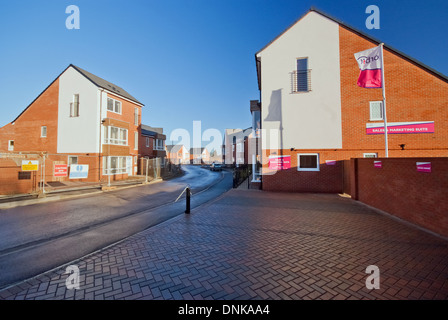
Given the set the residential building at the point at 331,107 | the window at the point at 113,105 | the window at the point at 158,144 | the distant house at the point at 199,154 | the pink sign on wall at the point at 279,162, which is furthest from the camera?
the distant house at the point at 199,154

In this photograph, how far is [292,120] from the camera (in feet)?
43.9

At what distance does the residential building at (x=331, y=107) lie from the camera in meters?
12.0

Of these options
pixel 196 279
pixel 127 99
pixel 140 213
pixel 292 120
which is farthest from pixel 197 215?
pixel 127 99

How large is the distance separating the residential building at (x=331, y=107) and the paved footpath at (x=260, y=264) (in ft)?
21.4

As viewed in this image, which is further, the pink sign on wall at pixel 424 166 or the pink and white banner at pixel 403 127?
the pink and white banner at pixel 403 127

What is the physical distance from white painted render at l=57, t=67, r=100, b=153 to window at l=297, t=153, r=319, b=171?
1967 cm

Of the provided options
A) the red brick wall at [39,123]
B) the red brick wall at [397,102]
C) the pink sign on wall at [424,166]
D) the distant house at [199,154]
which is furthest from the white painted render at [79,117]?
the distant house at [199,154]

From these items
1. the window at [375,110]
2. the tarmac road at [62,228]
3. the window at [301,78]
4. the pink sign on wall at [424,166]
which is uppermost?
the window at [301,78]

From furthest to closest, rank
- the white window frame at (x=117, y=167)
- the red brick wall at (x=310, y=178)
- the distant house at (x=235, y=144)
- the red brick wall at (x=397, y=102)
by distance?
the distant house at (x=235, y=144)
the white window frame at (x=117, y=167)
the red brick wall at (x=310, y=178)
the red brick wall at (x=397, y=102)

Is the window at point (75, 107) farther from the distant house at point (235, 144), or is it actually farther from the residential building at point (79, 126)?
the distant house at point (235, 144)

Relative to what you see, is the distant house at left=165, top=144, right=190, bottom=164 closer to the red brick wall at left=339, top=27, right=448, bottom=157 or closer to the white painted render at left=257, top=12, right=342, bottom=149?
the white painted render at left=257, top=12, right=342, bottom=149

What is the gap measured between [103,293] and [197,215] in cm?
481

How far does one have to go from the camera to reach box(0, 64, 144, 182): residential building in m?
21.1

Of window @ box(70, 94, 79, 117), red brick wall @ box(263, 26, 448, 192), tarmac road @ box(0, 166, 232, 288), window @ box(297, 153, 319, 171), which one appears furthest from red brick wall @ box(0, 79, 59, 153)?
window @ box(297, 153, 319, 171)
